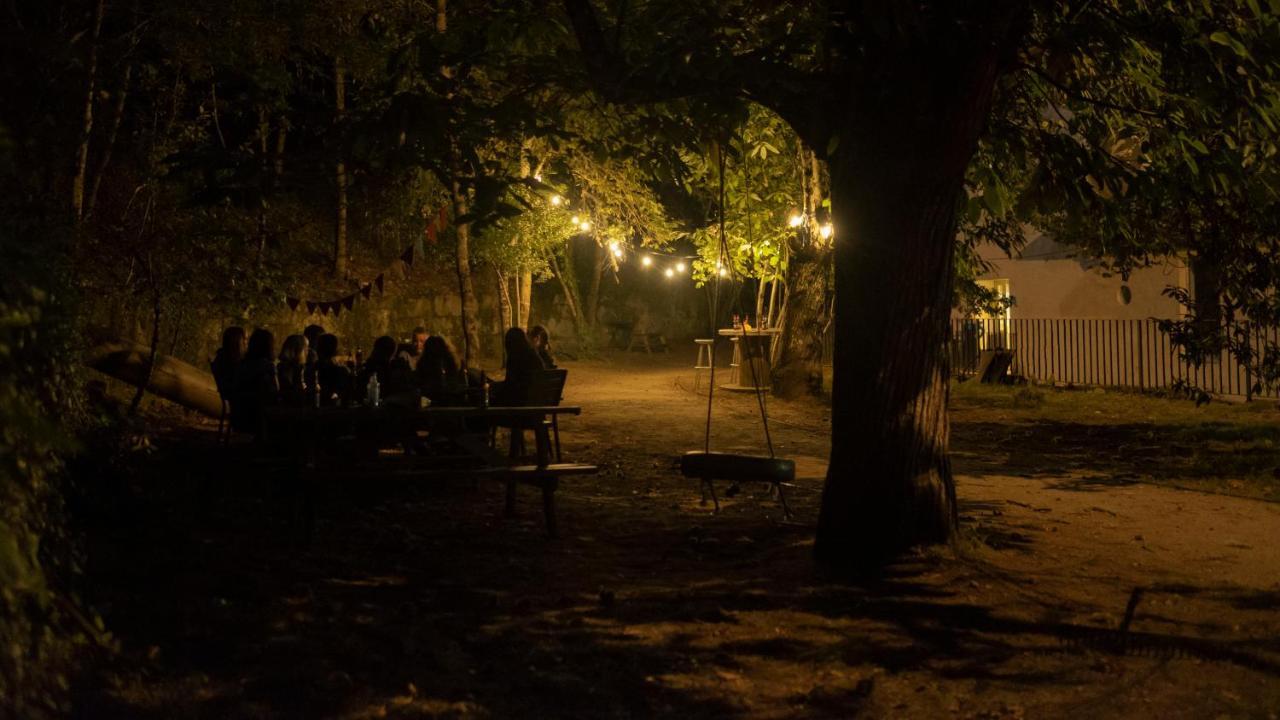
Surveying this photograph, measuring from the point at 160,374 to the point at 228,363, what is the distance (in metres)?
3.67

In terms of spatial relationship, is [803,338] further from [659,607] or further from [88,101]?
[659,607]

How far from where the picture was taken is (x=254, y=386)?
9867 millimetres

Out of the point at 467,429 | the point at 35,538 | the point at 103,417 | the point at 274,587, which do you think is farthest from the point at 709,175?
the point at 35,538

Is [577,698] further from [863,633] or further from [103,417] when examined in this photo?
[103,417]

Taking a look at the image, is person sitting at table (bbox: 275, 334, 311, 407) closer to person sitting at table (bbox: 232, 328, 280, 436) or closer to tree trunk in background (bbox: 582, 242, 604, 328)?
person sitting at table (bbox: 232, 328, 280, 436)

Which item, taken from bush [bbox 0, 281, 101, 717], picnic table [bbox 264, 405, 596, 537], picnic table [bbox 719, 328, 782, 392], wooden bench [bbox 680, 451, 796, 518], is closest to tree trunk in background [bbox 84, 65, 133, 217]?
picnic table [bbox 264, 405, 596, 537]

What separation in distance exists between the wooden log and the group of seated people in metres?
1.92

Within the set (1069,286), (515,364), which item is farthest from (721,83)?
(1069,286)

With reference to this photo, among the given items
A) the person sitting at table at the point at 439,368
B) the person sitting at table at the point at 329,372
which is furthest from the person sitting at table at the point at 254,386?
the person sitting at table at the point at 439,368

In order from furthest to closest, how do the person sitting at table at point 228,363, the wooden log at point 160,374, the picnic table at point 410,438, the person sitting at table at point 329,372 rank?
the wooden log at point 160,374
the person sitting at table at point 329,372
the person sitting at table at point 228,363
the picnic table at point 410,438

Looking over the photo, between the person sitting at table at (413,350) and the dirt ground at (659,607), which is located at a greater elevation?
the person sitting at table at (413,350)

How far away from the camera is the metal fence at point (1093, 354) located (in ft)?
62.8

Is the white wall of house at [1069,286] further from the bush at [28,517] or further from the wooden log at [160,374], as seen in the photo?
the bush at [28,517]

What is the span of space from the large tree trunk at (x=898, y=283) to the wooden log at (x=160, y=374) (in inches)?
330
